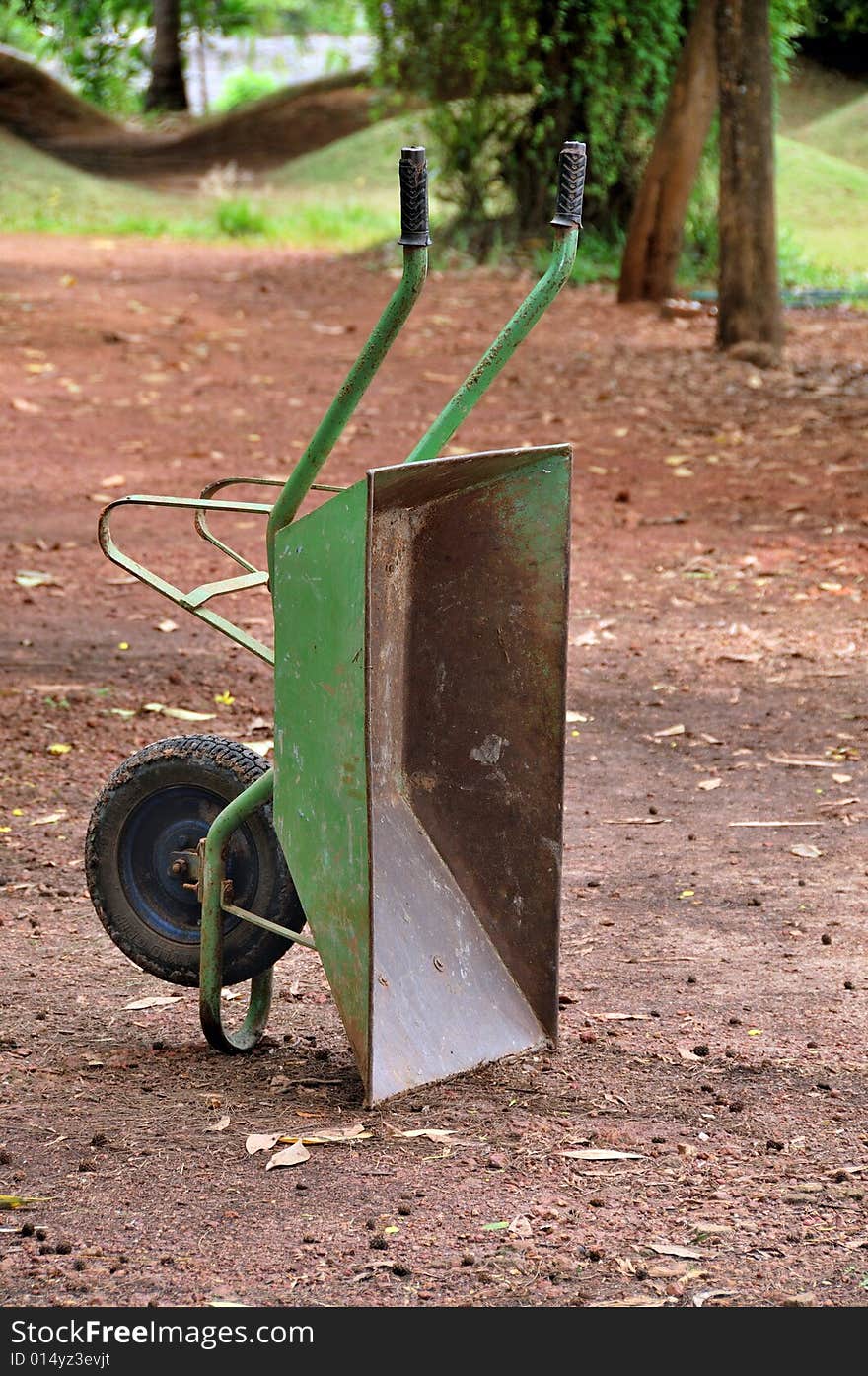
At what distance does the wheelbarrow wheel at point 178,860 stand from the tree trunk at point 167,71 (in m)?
25.8

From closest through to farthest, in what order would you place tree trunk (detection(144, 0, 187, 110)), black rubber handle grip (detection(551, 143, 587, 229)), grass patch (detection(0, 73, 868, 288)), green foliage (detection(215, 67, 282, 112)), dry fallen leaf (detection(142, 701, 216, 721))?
black rubber handle grip (detection(551, 143, 587, 229)), dry fallen leaf (detection(142, 701, 216, 721)), grass patch (detection(0, 73, 868, 288)), tree trunk (detection(144, 0, 187, 110)), green foliage (detection(215, 67, 282, 112))

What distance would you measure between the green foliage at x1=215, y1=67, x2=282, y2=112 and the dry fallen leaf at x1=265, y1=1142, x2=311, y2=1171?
3442 centimetres

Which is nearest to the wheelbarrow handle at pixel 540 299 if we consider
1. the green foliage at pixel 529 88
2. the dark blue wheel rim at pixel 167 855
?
the dark blue wheel rim at pixel 167 855

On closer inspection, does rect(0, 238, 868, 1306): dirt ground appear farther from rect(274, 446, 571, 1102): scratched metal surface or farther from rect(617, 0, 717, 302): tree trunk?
rect(617, 0, 717, 302): tree trunk

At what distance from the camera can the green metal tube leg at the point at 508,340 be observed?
8.77 ft

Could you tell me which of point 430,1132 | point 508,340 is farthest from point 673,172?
point 430,1132

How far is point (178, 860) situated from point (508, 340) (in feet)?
3.90

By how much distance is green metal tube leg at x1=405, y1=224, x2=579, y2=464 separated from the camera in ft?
8.77

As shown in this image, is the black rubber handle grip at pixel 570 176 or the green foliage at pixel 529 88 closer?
the black rubber handle grip at pixel 570 176

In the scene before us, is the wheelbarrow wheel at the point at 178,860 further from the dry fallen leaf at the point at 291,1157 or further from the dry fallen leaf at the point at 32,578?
the dry fallen leaf at the point at 32,578

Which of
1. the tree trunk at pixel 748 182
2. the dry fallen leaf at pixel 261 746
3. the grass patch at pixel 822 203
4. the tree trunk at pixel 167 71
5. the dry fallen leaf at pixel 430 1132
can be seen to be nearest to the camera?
the dry fallen leaf at pixel 430 1132

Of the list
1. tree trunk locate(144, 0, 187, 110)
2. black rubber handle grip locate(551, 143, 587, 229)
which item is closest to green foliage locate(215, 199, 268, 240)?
tree trunk locate(144, 0, 187, 110)

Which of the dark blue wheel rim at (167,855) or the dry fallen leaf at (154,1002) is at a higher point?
the dark blue wheel rim at (167,855)

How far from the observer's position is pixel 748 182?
1041 cm
